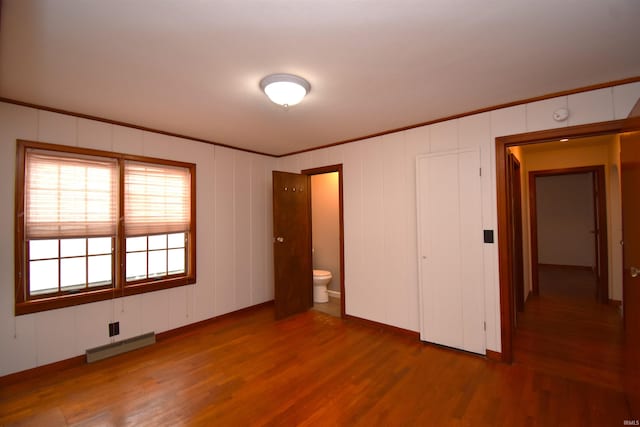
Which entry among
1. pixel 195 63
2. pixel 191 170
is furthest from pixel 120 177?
pixel 195 63

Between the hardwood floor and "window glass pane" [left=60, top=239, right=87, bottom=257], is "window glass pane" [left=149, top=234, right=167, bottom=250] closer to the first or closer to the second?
"window glass pane" [left=60, top=239, right=87, bottom=257]

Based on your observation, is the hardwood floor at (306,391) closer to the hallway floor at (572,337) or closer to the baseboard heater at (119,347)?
the baseboard heater at (119,347)

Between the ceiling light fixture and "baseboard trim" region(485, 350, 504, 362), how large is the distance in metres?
2.95

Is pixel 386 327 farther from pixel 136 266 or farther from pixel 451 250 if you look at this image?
pixel 136 266

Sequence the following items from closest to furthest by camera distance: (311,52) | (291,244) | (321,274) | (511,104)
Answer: (311,52)
(511,104)
(291,244)
(321,274)

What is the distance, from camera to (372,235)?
3.72m

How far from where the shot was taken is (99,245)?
303cm

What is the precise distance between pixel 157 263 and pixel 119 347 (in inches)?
36.9

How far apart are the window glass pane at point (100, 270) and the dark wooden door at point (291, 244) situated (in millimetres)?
1901

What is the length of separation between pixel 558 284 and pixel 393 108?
17.8 feet

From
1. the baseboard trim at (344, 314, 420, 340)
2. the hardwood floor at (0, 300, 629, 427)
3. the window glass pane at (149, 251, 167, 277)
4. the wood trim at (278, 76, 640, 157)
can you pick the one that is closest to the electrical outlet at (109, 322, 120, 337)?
the hardwood floor at (0, 300, 629, 427)

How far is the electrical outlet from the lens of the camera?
9.88ft

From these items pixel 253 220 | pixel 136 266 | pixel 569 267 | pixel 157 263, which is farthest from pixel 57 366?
pixel 569 267

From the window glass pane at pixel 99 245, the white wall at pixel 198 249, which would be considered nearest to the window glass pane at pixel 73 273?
the window glass pane at pixel 99 245
